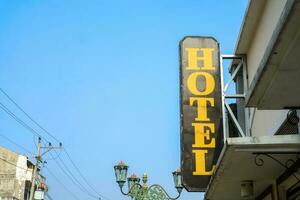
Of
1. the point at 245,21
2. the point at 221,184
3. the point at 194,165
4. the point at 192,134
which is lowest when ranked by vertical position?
the point at 221,184

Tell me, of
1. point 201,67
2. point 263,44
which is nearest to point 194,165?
point 201,67

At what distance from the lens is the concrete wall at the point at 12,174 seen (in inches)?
1270

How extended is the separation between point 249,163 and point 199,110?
2.83 m

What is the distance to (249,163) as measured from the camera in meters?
6.29

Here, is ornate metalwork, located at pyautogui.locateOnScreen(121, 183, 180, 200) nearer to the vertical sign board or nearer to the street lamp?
the street lamp

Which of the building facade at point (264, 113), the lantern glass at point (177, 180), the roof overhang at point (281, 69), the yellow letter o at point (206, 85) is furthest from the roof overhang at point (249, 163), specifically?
the lantern glass at point (177, 180)

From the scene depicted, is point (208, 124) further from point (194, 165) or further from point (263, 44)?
point (263, 44)

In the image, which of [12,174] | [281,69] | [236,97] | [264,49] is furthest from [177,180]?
[12,174]

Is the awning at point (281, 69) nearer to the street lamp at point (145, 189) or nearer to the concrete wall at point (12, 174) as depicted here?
the street lamp at point (145, 189)

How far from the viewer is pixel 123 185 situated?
1477 cm

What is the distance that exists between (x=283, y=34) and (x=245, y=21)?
17.8ft

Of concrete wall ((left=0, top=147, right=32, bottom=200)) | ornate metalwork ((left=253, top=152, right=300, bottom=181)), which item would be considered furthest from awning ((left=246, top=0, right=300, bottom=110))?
concrete wall ((left=0, top=147, right=32, bottom=200))

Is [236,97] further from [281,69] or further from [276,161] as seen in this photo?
[281,69]

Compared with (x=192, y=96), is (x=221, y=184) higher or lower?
lower
